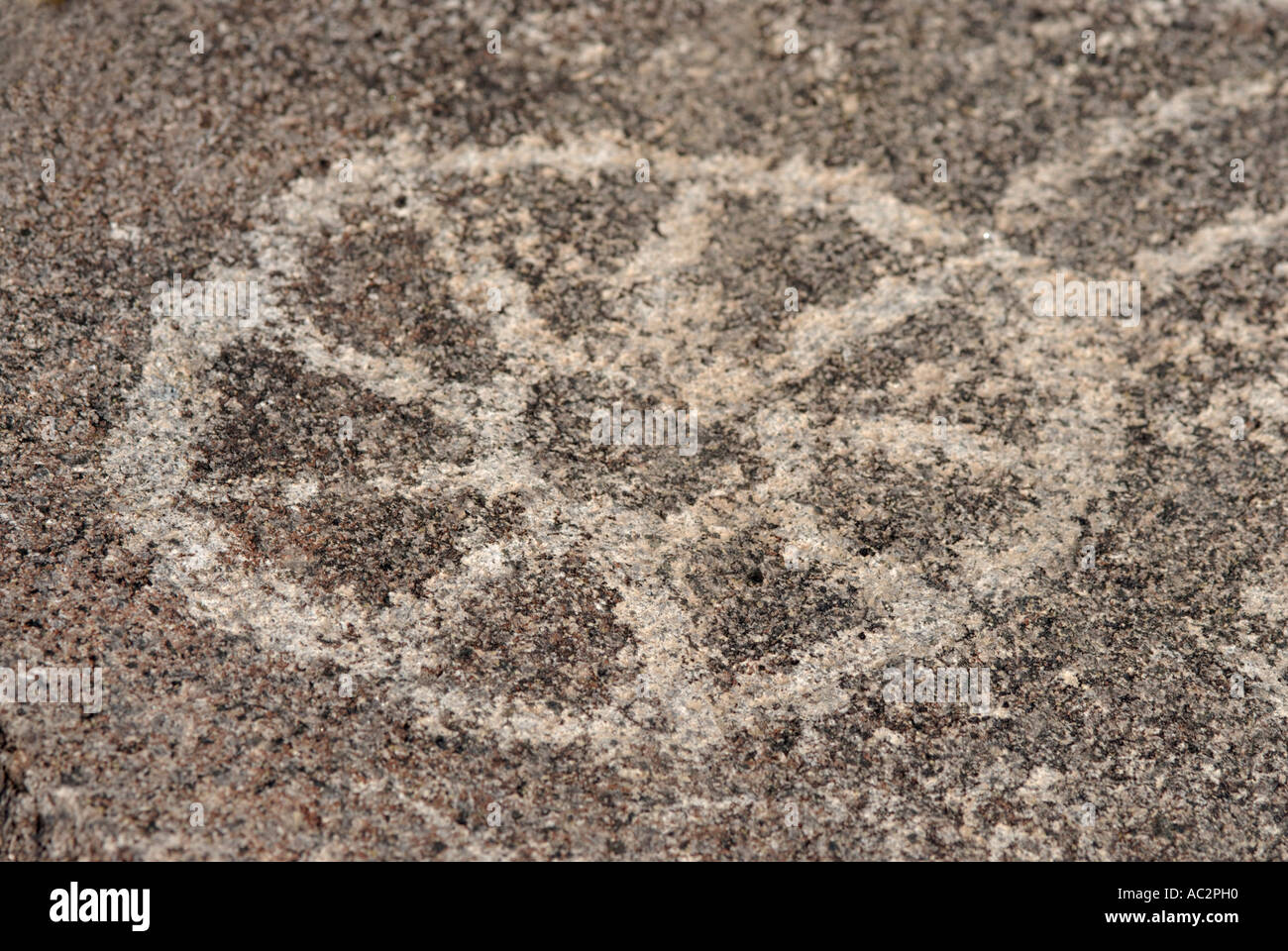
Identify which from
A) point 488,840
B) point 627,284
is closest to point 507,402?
point 627,284

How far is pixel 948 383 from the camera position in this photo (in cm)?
254

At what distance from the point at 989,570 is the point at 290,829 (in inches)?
55.8

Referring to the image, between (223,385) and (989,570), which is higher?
(223,385)

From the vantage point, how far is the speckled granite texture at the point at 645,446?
2.00 meters

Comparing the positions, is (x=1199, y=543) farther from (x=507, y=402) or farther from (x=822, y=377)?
(x=507, y=402)

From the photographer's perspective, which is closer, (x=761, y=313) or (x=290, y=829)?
(x=290, y=829)

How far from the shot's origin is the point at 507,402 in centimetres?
245

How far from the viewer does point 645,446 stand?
96.1 inches

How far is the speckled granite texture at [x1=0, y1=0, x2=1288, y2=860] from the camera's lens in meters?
2.00

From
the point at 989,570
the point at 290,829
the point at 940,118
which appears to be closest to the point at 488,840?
the point at 290,829

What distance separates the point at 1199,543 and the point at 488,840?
155 centimetres

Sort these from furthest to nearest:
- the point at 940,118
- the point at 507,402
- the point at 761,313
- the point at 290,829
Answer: the point at 940,118
the point at 761,313
the point at 507,402
the point at 290,829

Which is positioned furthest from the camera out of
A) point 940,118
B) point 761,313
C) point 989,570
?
point 940,118
